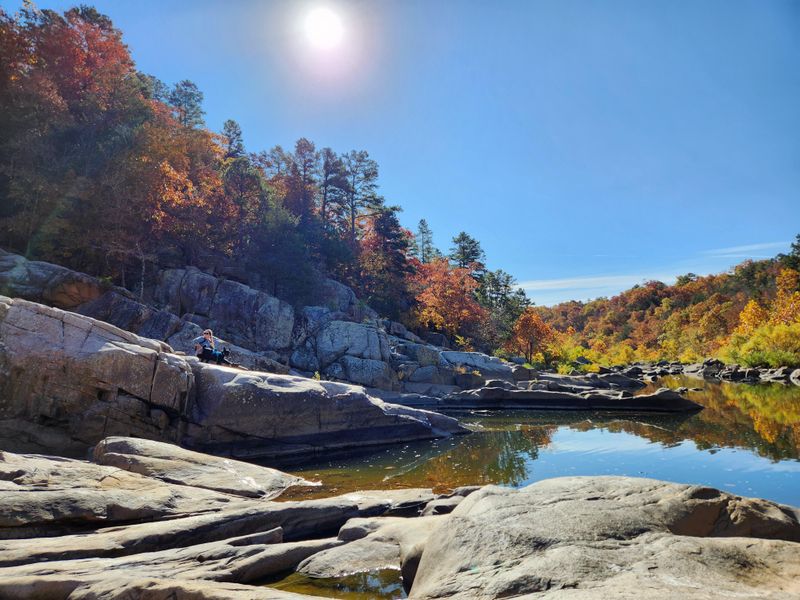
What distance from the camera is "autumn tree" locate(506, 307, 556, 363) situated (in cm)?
4759

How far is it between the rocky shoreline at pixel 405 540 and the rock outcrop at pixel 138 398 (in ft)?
13.1

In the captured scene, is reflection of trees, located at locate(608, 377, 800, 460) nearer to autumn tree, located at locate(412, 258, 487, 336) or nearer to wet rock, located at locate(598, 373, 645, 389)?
wet rock, located at locate(598, 373, 645, 389)

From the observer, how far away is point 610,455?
552 inches

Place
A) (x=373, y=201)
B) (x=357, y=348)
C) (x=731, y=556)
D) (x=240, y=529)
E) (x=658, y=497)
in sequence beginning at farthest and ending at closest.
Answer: (x=373, y=201), (x=357, y=348), (x=240, y=529), (x=658, y=497), (x=731, y=556)

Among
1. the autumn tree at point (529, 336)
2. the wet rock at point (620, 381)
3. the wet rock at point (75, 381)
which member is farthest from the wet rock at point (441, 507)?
the autumn tree at point (529, 336)

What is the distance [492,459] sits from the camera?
14.1 m

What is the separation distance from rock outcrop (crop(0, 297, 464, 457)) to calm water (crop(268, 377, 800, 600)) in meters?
1.51

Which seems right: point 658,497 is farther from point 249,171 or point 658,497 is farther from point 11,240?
point 249,171

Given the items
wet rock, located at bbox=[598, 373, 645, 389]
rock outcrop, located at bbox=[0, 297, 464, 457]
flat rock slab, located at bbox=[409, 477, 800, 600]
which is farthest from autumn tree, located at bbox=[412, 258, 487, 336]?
flat rock slab, located at bbox=[409, 477, 800, 600]

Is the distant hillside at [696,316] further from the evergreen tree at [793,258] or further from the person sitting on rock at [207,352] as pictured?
the person sitting on rock at [207,352]

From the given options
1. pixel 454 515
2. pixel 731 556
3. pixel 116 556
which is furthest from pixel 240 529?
pixel 731 556

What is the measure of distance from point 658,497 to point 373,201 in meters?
48.3

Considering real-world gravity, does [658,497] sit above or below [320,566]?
above

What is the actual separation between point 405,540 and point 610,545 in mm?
2867
